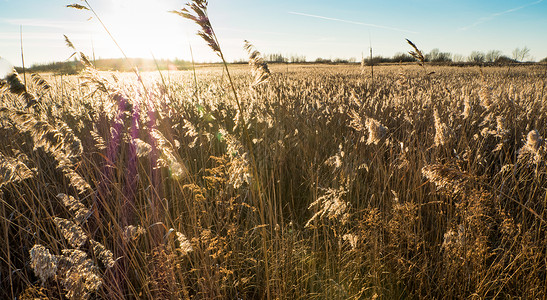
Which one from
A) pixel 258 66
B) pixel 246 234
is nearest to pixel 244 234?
pixel 246 234

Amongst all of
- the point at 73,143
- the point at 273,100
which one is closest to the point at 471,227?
the point at 73,143

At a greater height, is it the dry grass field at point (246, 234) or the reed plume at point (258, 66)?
the reed plume at point (258, 66)

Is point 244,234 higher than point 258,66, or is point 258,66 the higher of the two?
point 258,66

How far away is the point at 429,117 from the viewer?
475cm

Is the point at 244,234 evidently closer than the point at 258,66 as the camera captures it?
No

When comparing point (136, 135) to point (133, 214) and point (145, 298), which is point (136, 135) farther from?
point (145, 298)

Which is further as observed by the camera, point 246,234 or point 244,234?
point 244,234

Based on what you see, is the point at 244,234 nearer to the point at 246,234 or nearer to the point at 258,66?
the point at 246,234

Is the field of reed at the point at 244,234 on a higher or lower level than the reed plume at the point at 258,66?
lower

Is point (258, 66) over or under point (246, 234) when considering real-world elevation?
over

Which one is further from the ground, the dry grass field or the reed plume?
the reed plume

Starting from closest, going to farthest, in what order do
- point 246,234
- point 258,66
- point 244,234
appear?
1. point 258,66
2. point 246,234
3. point 244,234

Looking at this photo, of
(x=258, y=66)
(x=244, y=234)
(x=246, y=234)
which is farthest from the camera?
(x=244, y=234)

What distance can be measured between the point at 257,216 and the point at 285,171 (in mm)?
1051
